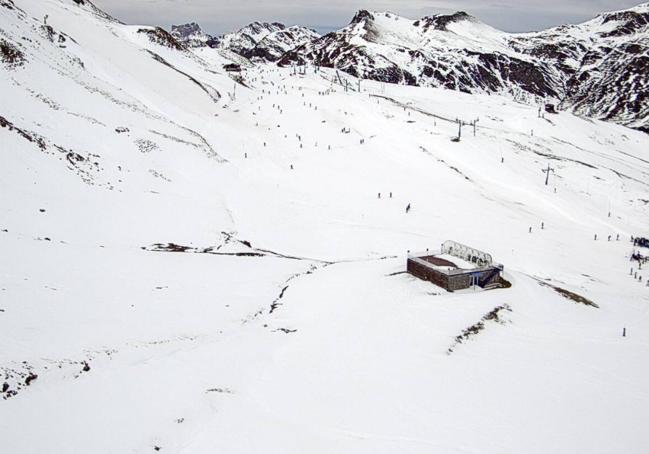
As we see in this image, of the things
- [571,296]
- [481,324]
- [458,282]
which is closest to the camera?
[481,324]

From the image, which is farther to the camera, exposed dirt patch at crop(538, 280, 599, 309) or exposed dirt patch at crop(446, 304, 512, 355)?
exposed dirt patch at crop(538, 280, 599, 309)

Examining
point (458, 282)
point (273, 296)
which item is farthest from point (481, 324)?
point (273, 296)

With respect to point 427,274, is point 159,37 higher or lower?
higher

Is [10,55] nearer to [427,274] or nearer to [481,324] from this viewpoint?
[427,274]

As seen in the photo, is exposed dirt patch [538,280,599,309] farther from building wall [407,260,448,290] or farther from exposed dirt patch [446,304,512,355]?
building wall [407,260,448,290]

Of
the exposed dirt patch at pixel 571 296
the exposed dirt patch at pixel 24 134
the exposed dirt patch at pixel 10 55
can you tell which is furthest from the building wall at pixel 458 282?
the exposed dirt patch at pixel 10 55

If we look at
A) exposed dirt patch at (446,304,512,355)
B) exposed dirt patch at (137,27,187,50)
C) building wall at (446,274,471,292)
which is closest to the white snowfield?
exposed dirt patch at (446,304,512,355)

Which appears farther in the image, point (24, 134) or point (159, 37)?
point (159, 37)

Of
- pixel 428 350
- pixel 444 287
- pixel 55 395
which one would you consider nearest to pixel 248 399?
pixel 55 395
